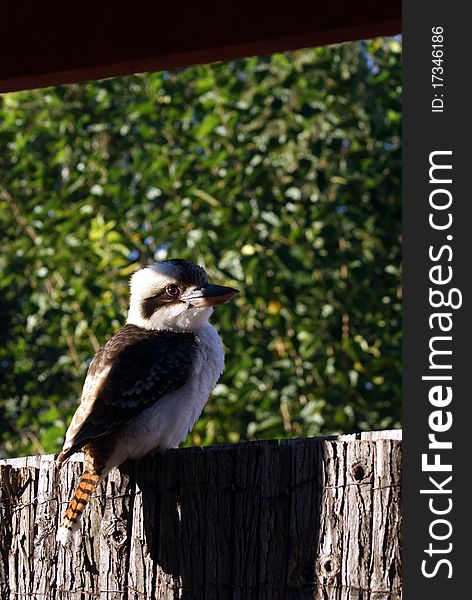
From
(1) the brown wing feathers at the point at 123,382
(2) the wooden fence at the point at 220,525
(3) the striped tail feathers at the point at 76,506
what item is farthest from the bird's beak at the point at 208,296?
(3) the striped tail feathers at the point at 76,506

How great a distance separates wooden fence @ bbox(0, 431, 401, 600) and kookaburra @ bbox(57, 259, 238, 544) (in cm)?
9

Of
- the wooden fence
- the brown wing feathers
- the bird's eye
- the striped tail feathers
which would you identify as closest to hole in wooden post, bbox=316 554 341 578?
the wooden fence

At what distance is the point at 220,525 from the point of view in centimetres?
249

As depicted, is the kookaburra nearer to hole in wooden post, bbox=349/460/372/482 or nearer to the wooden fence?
the wooden fence

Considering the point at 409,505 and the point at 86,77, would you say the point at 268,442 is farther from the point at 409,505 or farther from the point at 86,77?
the point at 86,77

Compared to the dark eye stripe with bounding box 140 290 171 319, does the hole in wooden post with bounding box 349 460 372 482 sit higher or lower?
lower

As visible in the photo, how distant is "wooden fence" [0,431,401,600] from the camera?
2.28 metres

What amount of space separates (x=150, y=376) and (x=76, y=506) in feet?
2.82

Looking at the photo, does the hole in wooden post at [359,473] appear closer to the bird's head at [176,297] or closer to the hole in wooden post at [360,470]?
the hole in wooden post at [360,470]

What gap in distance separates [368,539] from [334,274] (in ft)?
12.3

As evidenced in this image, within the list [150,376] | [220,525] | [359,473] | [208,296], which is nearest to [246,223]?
[208,296]

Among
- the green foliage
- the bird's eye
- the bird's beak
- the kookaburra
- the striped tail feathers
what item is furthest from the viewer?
the green foliage

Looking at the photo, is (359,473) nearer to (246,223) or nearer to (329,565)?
(329,565)

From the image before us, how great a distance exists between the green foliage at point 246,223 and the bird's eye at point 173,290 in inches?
62.2
